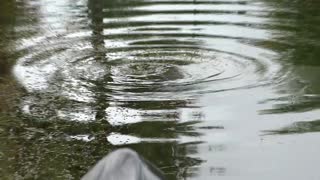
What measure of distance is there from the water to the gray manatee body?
1.69 meters

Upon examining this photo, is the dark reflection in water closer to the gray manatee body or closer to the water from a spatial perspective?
the water

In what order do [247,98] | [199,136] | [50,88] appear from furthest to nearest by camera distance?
[50,88], [247,98], [199,136]

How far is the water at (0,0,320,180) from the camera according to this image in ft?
16.6

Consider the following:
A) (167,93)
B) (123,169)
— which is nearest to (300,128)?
(167,93)

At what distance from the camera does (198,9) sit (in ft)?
34.9

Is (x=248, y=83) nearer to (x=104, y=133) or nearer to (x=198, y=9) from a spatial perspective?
(x=104, y=133)

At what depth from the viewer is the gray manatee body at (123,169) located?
2.97 metres

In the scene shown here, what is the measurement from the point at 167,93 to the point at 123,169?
11.5 feet

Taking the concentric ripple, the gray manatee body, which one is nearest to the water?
the concentric ripple

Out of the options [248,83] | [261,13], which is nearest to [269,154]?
[248,83]

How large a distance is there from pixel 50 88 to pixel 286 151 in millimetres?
2685

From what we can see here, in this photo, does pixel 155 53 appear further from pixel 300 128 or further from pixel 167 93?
pixel 300 128

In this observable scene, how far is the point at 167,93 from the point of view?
6484mm

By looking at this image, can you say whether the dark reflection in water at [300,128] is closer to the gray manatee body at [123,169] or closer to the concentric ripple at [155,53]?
the concentric ripple at [155,53]
